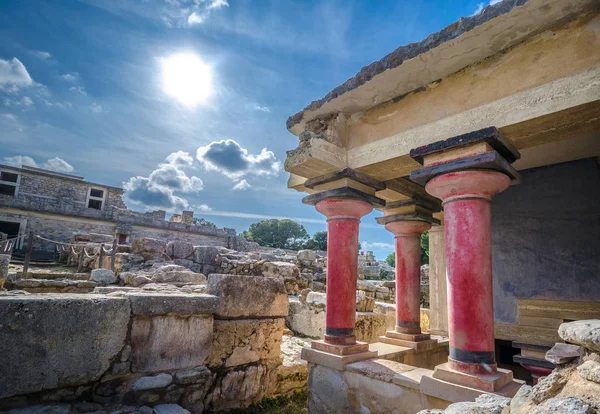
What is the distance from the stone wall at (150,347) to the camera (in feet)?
7.64

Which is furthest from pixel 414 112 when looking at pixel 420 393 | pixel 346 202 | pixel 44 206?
pixel 44 206

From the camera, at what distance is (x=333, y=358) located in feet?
11.7

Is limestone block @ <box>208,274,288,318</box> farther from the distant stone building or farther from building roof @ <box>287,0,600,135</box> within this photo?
the distant stone building

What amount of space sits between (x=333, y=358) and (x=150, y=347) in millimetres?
1872

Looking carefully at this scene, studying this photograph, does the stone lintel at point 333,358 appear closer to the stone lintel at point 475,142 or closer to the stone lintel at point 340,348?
the stone lintel at point 340,348

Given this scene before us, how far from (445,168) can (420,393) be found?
2034 millimetres

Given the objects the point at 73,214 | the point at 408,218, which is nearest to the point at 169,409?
the point at 408,218

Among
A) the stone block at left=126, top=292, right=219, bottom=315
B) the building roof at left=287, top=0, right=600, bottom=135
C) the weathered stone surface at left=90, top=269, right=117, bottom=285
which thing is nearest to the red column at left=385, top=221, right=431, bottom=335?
the building roof at left=287, top=0, right=600, bottom=135

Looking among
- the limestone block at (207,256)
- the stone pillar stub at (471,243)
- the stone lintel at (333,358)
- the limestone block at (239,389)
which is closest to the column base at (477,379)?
the stone pillar stub at (471,243)

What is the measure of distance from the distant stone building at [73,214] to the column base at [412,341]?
21.8 meters

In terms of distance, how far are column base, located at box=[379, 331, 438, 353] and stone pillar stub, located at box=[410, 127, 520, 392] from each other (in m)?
1.75

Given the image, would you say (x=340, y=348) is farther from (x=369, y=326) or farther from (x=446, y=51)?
(x=446, y=51)

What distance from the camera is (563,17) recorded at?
250 centimetres

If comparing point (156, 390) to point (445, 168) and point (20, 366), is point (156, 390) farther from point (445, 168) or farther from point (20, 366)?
point (445, 168)
